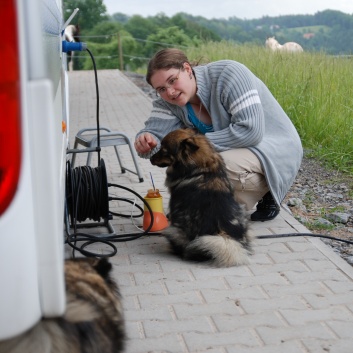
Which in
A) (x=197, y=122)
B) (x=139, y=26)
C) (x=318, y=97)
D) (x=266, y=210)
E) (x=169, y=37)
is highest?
(x=197, y=122)

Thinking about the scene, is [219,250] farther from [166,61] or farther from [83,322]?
[83,322]

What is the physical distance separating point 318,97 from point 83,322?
7799 millimetres

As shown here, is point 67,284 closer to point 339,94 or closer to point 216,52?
point 339,94

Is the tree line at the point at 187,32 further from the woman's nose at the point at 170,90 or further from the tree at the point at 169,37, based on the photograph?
the woman's nose at the point at 170,90

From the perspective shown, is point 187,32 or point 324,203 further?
point 187,32

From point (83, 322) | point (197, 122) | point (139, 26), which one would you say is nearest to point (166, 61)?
point (197, 122)

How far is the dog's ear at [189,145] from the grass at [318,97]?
2.74 m

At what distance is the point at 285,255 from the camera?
16.6 feet

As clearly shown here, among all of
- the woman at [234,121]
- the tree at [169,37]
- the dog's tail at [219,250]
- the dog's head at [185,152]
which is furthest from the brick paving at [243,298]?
the tree at [169,37]

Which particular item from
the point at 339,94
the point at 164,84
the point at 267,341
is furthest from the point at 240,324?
the point at 339,94

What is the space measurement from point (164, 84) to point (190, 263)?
1.51 m

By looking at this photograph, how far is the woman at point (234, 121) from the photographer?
17.7 feet

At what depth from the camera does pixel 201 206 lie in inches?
192

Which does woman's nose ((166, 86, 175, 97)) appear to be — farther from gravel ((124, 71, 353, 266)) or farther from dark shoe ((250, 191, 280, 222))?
gravel ((124, 71, 353, 266))
